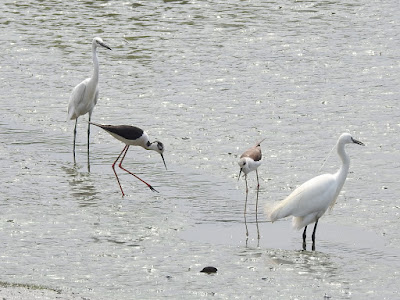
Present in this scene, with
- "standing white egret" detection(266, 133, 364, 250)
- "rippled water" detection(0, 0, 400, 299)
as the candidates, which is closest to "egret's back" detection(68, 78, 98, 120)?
"rippled water" detection(0, 0, 400, 299)

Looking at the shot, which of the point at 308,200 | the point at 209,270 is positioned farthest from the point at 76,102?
the point at 209,270

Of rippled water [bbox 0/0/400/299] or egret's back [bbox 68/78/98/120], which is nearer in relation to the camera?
rippled water [bbox 0/0/400/299]

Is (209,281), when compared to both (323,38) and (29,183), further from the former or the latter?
(323,38)

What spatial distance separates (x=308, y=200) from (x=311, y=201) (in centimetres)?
3

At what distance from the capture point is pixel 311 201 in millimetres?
9156

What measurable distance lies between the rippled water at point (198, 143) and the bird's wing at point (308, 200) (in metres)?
0.31

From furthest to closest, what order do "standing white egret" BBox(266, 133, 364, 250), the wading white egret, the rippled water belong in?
the wading white egret → "standing white egret" BBox(266, 133, 364, 250) → the rippled water

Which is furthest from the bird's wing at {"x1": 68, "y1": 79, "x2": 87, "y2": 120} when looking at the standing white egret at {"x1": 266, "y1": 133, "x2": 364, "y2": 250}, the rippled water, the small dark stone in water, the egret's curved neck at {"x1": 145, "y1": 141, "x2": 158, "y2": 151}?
the small dark stone in water

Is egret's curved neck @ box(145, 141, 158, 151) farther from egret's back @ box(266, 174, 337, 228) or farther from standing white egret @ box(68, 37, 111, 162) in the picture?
egret's back @ box(266, 174, 337, 228)

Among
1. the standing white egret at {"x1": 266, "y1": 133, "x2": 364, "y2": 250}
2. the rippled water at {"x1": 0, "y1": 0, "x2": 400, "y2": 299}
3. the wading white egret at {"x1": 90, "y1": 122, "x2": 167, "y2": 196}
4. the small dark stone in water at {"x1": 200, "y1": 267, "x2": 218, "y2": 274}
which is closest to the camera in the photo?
the small dark stone in water at {"x1": 200, "y1": 267, "x2": 218, "y2": 274}

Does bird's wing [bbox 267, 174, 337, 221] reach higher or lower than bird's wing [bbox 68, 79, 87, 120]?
higher

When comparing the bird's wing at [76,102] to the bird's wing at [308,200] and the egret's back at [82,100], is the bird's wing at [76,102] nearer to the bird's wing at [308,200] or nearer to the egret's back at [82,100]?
the egret's back at [82,100]

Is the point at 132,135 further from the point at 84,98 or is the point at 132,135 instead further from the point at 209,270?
the point at 209,270

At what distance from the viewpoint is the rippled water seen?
27.1ft
